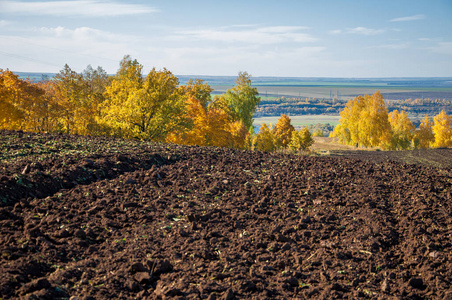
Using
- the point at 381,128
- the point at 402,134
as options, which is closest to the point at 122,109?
the point at 381,128

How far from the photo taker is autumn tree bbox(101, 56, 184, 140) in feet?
94.1

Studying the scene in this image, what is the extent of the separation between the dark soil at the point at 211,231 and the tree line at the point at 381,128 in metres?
58.2

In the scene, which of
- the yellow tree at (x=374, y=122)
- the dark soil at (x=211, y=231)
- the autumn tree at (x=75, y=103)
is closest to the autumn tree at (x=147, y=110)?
the autumn tree at (x=75, y=103)

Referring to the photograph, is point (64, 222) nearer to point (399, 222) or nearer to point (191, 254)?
point (191, 254)

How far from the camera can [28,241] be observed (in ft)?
21.1

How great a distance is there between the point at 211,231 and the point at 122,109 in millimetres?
22979

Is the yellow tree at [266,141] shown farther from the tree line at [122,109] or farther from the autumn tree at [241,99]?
the tree line at [122,109]

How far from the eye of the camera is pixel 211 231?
756 centimetres

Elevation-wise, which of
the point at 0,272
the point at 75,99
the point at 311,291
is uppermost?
the point at 75,99

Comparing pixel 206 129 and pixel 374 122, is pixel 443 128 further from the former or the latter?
pixel 206 129

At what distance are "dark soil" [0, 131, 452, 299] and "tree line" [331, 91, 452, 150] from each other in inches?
2292

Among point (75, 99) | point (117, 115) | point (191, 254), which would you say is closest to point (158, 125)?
point (117, 115)

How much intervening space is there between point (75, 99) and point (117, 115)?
567 inches

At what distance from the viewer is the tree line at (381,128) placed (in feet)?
222
